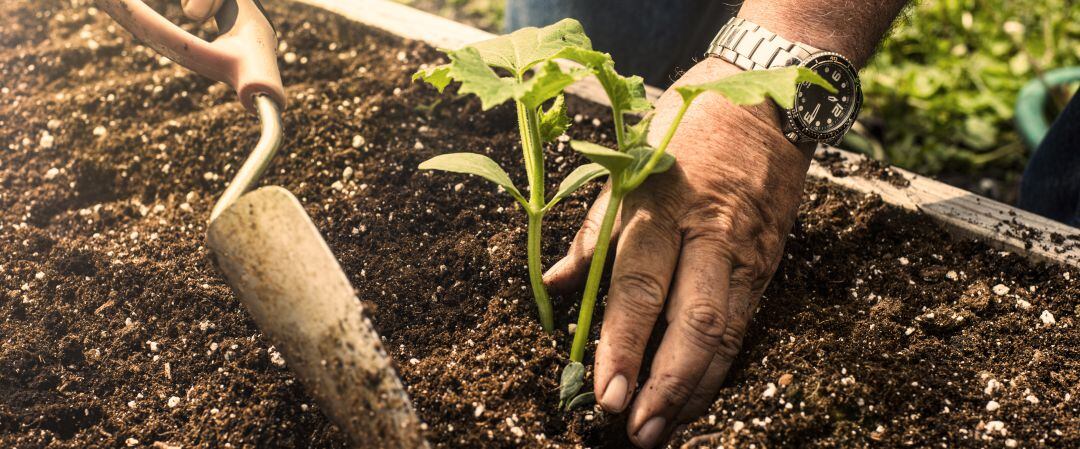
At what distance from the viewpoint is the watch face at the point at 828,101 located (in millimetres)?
1498

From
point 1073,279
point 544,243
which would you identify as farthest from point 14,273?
point 1073,279

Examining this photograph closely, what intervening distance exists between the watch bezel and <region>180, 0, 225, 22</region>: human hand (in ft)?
3.77

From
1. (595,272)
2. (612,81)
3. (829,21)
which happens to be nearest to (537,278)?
(595,272)

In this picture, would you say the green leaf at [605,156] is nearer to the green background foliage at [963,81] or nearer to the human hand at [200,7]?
the human hand at [200,7]

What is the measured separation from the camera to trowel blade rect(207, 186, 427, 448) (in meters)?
1.04

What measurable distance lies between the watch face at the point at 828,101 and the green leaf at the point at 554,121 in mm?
512

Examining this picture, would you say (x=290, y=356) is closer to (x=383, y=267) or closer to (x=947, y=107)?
(x=383, y=267)

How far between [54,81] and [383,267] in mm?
1279

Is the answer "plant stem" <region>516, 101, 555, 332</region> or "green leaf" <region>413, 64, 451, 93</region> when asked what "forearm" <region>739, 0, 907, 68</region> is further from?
"green leaf" <region>413, 64, 451, 93</region>

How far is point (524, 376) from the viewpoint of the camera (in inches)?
51.3

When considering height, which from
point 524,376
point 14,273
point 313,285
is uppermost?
point 313,285

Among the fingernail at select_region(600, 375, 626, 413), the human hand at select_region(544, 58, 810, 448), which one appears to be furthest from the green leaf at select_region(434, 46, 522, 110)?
the fingernail at select_region(600, 375, 626, 413)

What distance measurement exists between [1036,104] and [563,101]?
2250mm

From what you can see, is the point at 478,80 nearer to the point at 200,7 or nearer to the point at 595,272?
the point at 595,272
